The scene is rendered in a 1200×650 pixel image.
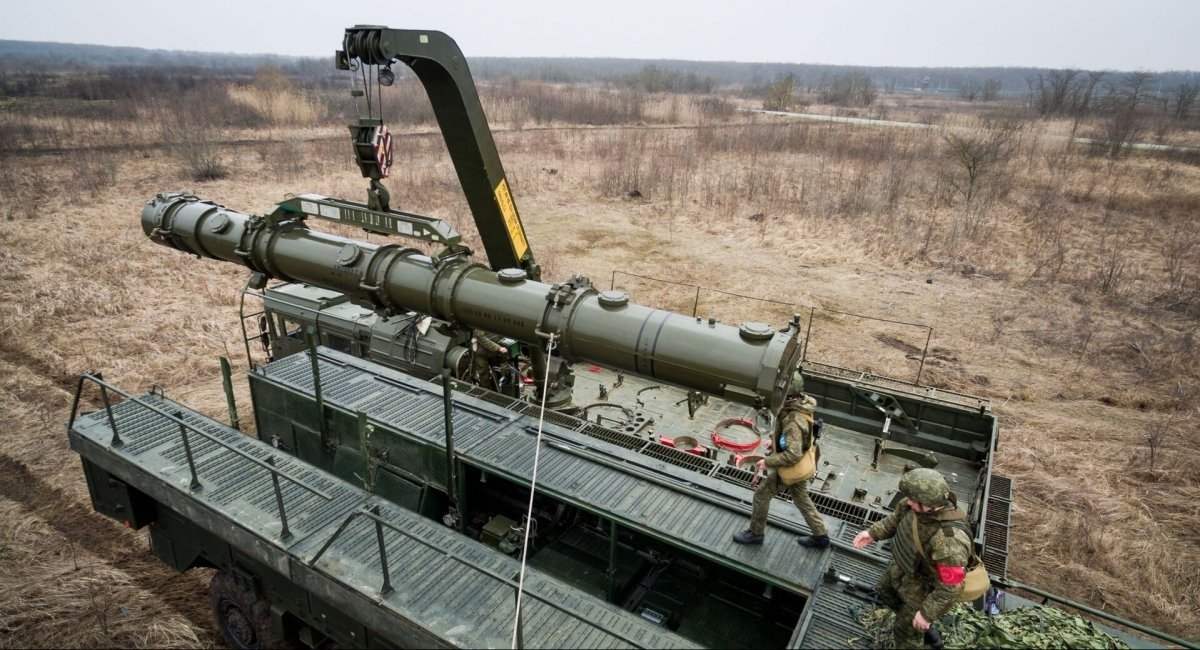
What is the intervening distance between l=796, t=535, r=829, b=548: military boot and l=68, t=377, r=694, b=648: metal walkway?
142 centimetres

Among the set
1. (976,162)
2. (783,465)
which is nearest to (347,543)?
(783,465)

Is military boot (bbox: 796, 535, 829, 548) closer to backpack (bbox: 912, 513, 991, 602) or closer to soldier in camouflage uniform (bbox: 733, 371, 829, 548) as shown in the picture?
soldier in camouflage uniform (bbox: 733, 371, 829, 548)

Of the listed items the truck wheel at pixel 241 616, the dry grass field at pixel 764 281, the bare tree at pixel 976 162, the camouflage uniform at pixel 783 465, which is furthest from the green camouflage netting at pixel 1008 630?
the bare tree at pixel 976 162

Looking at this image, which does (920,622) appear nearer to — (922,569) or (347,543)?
(922,569)

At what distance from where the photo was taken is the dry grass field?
28.4 feet

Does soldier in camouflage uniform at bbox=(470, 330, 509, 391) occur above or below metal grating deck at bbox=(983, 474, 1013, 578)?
above

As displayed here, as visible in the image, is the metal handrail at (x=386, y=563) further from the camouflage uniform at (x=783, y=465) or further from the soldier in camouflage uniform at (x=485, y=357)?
the soldier in camouflage uniform at (x=485, y=357)

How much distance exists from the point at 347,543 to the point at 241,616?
2118mm

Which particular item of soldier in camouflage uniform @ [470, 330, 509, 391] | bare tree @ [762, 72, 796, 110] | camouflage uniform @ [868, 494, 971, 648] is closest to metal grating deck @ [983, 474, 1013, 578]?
camouflage uniform @ [868, 494, 971, 648]

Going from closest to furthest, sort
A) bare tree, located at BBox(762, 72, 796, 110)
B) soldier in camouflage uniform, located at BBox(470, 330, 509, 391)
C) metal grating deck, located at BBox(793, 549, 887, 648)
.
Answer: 1. metal grating deck, located at BBox(793, 549, 887, 648)
2. soldier in camouflage uniform, located at BBox(470, 330, 509, 391)
3. bare tree, located at BBox(762, 72, 796, 110)

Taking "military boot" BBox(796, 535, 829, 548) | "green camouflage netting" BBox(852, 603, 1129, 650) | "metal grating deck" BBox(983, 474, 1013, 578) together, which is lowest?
"metal grating deck" BBox(983, 474, 1013, 578)

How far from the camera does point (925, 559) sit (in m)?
4.42

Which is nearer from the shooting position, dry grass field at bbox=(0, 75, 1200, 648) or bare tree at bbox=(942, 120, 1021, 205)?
dry grass field at bbox=(0, 75, 1200, 648)

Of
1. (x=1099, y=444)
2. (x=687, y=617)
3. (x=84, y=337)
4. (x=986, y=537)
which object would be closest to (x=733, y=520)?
(x=687, y=617)
